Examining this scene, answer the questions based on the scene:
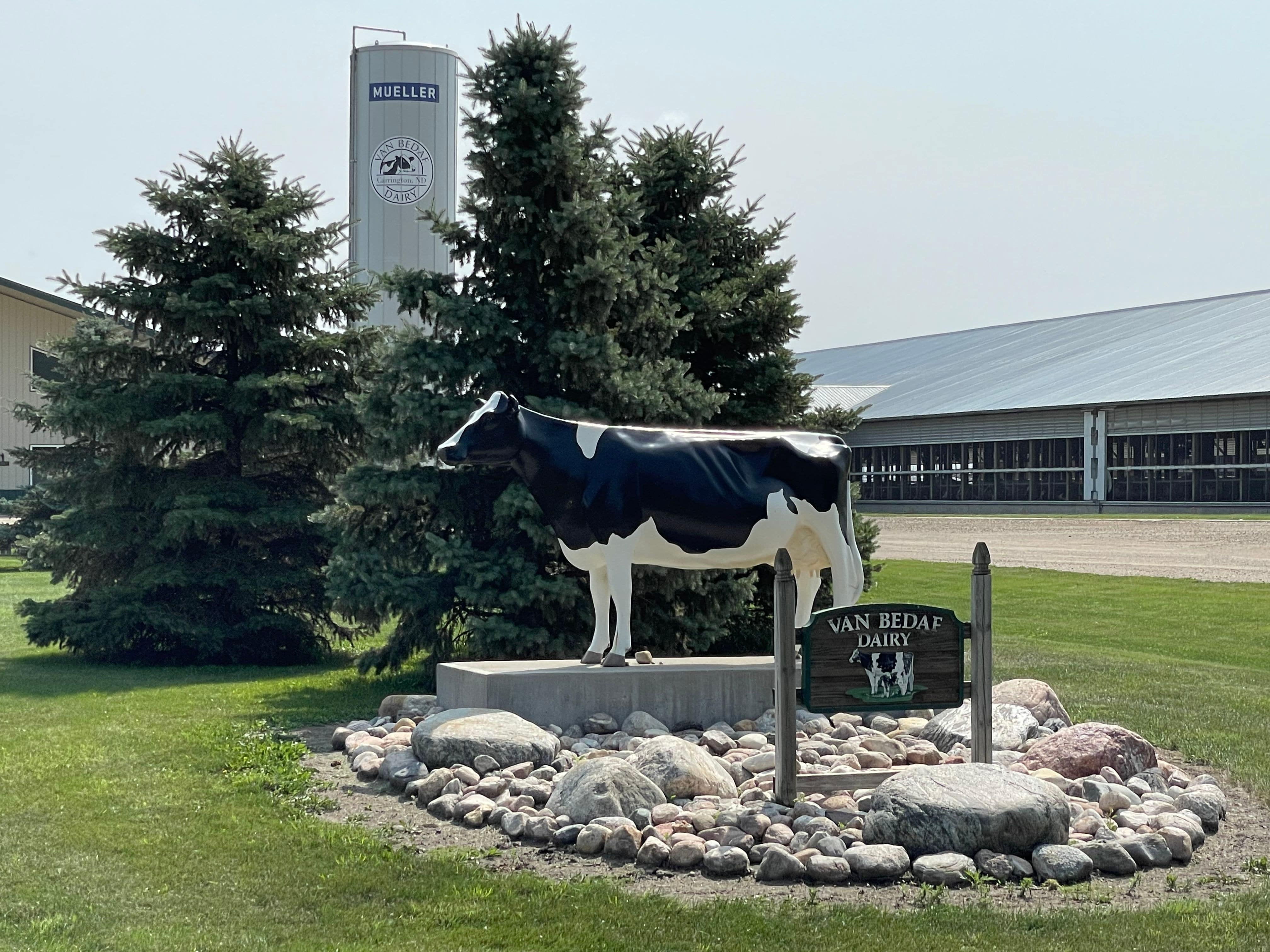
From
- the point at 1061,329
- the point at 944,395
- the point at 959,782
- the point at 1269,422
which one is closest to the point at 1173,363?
the point at 1269,422

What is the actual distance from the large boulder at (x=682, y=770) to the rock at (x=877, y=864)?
5.47 feet

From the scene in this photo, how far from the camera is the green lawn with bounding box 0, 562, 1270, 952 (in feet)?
21.4

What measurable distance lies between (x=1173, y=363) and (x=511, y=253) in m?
42.7

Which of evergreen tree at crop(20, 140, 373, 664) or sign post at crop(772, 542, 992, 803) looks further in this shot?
evergreen tree at crop(20, 140, 373, 664)

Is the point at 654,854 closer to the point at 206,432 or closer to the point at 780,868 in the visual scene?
the point at 780,868

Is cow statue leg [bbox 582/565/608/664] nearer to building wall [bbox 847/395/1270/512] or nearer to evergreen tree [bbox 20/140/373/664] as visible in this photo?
evergreen tree [bbox 20/140/373/664]

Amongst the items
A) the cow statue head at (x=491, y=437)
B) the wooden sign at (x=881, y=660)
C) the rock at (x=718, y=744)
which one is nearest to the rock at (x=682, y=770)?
the wooden sign at (x=881, y=660)

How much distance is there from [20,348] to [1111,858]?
45025 mm

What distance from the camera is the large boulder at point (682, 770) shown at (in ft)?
30.0

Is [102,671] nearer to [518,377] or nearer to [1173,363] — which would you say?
[518,377]

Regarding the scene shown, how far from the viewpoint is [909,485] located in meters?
61.0

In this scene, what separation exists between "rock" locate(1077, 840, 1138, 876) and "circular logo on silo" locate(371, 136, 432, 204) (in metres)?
34.8

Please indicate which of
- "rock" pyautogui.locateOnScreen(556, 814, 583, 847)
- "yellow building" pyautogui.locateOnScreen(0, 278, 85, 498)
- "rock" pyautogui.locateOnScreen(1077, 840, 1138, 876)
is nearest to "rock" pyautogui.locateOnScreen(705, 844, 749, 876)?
"rock" pyautogui.locateOnScreen(556, 814, 583, 847)

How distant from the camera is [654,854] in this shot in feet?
25.7
